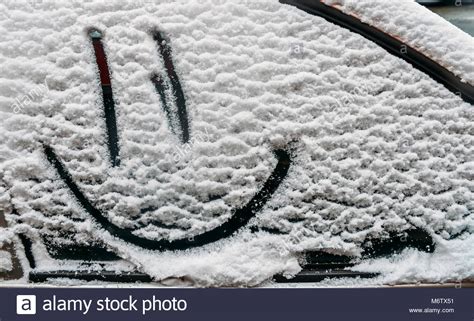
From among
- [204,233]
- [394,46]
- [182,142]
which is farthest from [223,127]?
[394,46]

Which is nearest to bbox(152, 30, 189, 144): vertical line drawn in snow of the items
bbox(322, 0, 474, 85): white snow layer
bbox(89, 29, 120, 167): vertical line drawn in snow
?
bbox(89, 29, 120, 167): vertical line drawn in snow

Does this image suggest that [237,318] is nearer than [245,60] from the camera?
No

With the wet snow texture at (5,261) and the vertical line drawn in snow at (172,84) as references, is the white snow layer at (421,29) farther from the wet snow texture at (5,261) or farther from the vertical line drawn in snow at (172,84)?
the wet snow texture at (5,261)

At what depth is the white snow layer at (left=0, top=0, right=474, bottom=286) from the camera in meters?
1.61

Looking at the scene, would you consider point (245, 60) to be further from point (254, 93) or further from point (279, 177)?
point (279, 177)

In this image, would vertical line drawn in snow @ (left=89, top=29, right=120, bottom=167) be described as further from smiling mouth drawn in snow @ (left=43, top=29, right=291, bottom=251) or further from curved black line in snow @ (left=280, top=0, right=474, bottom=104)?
curved black line in snow @ (left=280, top=0, right=474, bottom=104)

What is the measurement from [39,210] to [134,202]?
30 cm

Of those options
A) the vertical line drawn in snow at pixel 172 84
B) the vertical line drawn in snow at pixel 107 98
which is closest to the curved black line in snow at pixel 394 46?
the vertical line drawn in snow at pixel 172 84

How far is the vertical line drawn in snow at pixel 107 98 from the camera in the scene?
1610mm

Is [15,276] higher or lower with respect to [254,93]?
lower

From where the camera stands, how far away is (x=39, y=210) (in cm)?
167

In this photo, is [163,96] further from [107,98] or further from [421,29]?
[421,29]

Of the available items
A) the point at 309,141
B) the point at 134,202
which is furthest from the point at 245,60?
the point at 134,202

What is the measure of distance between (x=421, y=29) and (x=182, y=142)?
81 centimetres
